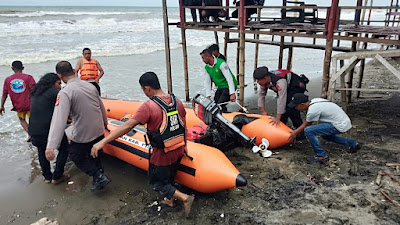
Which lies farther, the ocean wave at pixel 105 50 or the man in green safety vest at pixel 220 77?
the ocean wave at pixel 105 50

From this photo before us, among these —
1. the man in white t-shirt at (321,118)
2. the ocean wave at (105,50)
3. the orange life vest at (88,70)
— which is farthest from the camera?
the ocean wave at (105,50)

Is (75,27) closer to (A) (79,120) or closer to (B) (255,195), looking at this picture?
(A) (79,120)

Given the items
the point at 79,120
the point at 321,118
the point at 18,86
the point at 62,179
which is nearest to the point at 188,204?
the point at 79,120

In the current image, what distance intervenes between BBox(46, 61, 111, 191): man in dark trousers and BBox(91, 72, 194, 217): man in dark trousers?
56 cm

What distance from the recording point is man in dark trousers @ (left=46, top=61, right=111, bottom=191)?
330cm

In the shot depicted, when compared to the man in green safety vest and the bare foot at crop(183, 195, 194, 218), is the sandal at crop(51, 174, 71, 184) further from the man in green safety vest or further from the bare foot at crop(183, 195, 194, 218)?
the man in green safety vest

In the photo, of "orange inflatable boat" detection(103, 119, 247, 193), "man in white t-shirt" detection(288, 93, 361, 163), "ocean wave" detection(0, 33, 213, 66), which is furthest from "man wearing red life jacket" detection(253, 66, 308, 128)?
"ocean wave" detection(0, 33, 213, 66)

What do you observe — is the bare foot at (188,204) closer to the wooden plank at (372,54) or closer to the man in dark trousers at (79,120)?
the man in dark trousers at (79,120)

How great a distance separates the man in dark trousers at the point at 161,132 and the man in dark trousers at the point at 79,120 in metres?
0.56

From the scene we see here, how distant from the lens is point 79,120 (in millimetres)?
3572

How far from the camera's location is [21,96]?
511 cm

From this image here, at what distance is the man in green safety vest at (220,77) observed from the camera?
538cm

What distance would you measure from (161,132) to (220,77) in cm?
281

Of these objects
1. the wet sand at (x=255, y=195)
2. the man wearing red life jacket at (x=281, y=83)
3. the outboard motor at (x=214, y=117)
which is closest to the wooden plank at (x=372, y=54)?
the man wearing red life jacket at (x=281, y=83)
